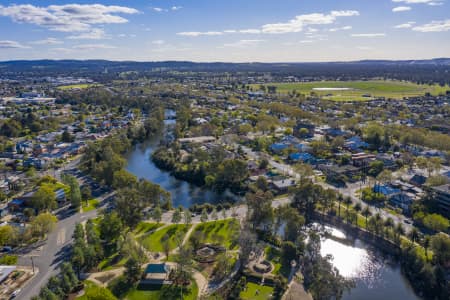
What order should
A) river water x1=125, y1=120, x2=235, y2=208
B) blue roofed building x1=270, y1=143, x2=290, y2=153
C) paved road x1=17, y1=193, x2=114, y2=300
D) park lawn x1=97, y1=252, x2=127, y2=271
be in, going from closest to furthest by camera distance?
paved road x1=17, y1=193, x2=114, y2=300
park lawn x1=97, y1=252, x2=127, y2=271
river water x1=125, y1=120, x2=235, y2=208
blue roofed building x1=270, y1=143, x2=290, y2=153

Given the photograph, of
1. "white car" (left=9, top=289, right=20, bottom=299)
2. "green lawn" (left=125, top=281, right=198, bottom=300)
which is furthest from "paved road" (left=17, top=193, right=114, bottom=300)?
"green lawn" (left=125, top=281, right=198, bottom=300)

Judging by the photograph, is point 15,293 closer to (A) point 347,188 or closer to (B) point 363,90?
(A) point 347,188

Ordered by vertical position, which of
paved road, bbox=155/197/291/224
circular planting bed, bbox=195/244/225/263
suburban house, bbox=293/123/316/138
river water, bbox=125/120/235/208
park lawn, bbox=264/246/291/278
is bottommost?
river water, bbox=125/120/235/208

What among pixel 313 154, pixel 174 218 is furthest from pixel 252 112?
pixel 174 218

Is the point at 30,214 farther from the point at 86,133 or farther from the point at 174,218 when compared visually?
the point at 86,133

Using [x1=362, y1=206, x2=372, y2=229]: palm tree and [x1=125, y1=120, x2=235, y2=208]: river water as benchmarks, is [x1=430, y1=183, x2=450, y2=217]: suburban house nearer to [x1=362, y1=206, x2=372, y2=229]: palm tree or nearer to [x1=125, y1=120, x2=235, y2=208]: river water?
[x1=362, y1=206, x2=372, y2=229]: palm tree

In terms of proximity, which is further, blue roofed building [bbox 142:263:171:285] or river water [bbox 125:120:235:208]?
river water [bbox 125:120:235:208]

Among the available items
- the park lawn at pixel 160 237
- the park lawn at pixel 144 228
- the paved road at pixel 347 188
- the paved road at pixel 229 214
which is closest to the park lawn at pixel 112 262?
the park lawn at pixel 160 237
